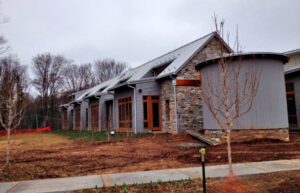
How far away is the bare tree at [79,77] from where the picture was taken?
4859cm

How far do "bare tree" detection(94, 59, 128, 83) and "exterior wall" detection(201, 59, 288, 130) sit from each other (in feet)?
130

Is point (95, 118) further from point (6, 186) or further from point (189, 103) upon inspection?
point (6, 186)

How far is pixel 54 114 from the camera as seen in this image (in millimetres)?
44844

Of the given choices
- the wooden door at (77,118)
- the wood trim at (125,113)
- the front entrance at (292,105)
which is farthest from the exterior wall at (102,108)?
the front entrance at (292,105)

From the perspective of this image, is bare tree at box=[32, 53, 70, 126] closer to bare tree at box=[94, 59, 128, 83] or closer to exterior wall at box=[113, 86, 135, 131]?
bare tree at box=[94, 59, 128, 83]

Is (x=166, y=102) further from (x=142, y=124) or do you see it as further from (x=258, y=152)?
(x=258, y=152)

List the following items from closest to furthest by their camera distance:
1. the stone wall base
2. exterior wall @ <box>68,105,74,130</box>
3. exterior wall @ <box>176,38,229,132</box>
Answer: the stone wall base → exterior wall @ <box>176,38,229,132</box> → exterior wall @ <box>68,105,74,130</box>

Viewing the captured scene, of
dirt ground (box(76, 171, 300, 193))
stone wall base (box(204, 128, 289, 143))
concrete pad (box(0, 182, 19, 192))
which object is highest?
stone wall base (box(204, 128, 289, 143))

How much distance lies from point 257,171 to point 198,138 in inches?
296

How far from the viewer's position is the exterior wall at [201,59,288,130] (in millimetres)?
12016

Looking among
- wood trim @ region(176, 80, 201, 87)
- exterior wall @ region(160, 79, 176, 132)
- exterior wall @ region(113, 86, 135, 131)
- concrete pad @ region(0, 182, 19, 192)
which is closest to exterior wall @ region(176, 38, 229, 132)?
wood trim @ region(176, 80, 201, 87)

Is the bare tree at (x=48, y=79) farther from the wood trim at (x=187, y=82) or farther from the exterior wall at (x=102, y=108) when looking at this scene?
the wood trim at (x=187, y=82)

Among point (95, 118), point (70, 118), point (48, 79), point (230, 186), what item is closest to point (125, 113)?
point (95, 118)

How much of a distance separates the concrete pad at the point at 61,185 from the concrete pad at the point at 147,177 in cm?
45
